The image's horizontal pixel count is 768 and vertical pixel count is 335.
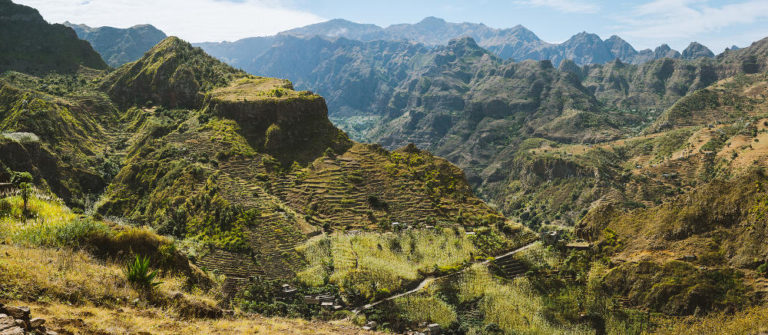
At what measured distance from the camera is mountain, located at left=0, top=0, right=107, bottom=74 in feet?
409

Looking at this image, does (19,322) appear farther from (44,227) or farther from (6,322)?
(44,227)

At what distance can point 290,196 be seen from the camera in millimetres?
62625

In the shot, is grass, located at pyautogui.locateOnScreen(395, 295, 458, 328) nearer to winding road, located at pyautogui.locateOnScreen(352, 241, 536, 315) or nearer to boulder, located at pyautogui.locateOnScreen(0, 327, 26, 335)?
winding road, located at pyautogui.locateOnScreen(352, 241, 536, 315)

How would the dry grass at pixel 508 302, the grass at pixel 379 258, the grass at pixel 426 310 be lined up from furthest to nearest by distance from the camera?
the grass at pixel 379 258
the grass at pixel 426 310
the dry grass at pixel 508 302

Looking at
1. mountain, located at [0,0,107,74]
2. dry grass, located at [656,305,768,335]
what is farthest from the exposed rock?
mountain, located at [0,0,107,74]

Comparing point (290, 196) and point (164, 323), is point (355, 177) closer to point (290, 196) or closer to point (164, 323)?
point (290, 196)

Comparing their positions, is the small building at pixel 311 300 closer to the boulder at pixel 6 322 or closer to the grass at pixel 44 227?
the grass at pixel 44 227

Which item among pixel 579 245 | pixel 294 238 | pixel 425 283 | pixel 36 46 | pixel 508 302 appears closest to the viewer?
pixel 508 302

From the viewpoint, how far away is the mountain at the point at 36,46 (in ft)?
409

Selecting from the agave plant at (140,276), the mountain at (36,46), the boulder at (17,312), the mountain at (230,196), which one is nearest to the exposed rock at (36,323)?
the boulder at (17,312)

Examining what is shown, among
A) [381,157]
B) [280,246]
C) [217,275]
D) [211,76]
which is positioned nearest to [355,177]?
[381,157]

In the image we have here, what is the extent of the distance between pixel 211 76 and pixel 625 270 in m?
95.1

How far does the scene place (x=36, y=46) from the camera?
13175cm

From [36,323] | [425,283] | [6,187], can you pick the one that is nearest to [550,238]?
[425,283]
